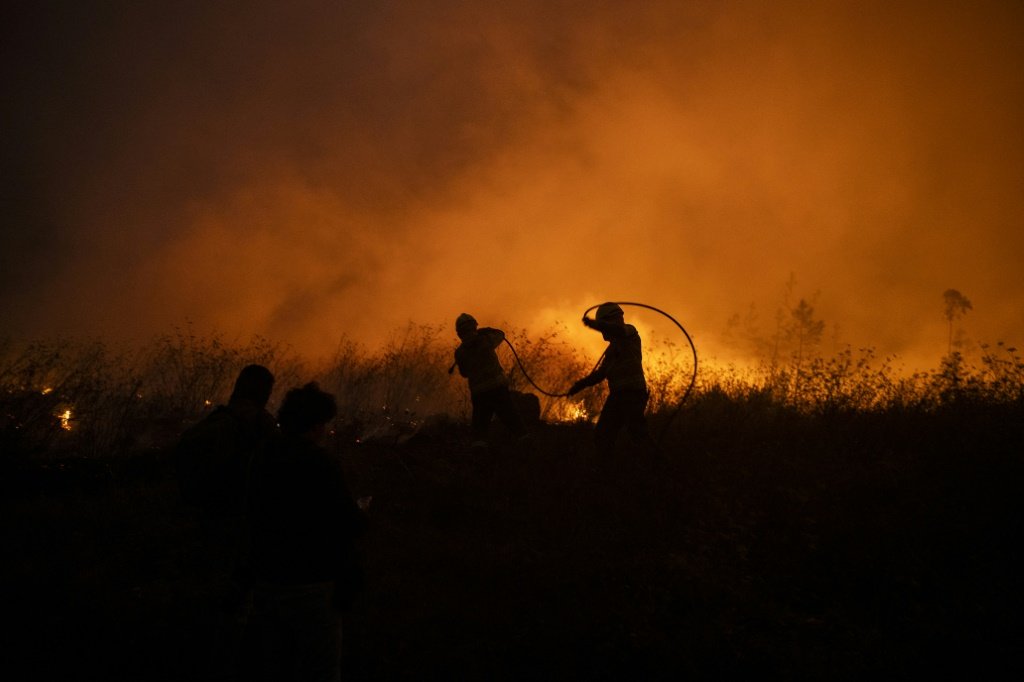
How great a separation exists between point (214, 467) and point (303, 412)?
3.68 ft

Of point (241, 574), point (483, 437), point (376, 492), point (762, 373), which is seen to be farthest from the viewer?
point (762, 373)

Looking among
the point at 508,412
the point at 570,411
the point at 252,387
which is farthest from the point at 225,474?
the point at 570,411

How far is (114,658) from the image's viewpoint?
4355mm

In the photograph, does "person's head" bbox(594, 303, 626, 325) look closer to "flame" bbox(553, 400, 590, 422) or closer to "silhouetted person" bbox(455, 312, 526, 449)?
"silhouetted person" bbox(455, 312, 526, 449)

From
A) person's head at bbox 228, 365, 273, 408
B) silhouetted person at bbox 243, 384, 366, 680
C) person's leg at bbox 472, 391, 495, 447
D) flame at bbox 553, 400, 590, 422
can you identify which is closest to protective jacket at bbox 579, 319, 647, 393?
person's leg at bbox 472, 391, 495, 447

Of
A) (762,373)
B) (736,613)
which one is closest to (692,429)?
(762,373)

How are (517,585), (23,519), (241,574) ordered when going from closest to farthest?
(241,574) < (517,585) < (23,519)

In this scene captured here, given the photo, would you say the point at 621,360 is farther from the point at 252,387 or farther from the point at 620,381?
the point at 252,387

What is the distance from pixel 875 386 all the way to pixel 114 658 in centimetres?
1243

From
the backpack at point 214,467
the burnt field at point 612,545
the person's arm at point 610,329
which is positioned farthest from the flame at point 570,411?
the backpack at point 214,467

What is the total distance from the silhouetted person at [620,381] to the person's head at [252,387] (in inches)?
183

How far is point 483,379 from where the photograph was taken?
925 centimetres

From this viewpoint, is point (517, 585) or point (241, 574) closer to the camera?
point (241, 574)

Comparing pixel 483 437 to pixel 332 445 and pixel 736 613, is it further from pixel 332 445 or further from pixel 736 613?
pixel 736 613
